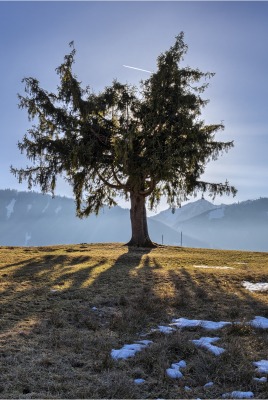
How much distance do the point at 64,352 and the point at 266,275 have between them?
1209cm

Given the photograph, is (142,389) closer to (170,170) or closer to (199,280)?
(199,280)

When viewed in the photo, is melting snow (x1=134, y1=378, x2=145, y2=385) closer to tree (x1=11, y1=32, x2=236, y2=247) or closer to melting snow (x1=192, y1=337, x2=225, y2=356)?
melting snow (x1=192, y1=337, x2=225, y2=356)

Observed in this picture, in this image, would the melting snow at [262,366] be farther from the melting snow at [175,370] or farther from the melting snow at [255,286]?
the melting snow at [255,286]

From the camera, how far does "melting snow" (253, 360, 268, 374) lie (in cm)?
595

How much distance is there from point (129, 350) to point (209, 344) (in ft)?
5.37

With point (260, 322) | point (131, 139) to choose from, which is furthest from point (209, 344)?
point (131, 139)

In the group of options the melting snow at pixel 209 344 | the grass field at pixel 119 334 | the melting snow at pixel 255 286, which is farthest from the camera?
the melting snow at pixel 255 286

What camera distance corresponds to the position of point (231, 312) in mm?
9977

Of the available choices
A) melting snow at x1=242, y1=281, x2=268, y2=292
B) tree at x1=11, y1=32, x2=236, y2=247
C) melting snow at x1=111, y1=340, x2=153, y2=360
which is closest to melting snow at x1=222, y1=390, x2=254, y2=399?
melting snow at x1=111, y1=340, x2=153, y2=360

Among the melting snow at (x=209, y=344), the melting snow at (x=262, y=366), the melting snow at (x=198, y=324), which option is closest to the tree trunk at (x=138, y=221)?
the melting snow at (x=198, y=324)

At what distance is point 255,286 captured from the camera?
13.9 m

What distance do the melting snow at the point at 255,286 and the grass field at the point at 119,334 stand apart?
0.34 metres

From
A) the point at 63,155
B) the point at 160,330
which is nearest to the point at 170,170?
the point at 63,155

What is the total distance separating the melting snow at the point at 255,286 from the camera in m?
13.4
